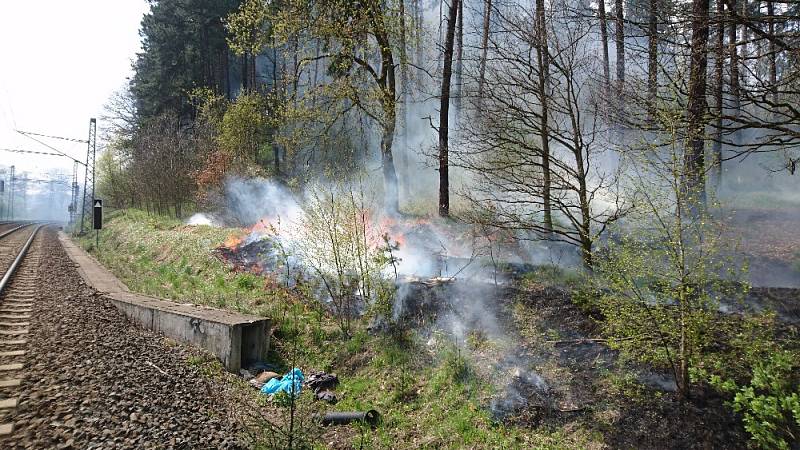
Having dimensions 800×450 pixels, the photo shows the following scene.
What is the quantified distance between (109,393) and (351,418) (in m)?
2.87

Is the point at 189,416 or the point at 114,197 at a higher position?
the point at 114,197

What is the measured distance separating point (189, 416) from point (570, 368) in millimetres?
4634

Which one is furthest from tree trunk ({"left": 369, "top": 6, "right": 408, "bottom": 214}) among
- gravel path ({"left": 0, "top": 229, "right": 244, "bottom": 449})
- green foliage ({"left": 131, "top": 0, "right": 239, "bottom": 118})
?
green foliage ({"left": 131, "top": 0, "right": 239, "bottom": 118})

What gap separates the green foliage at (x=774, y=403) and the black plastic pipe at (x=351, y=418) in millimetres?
3783

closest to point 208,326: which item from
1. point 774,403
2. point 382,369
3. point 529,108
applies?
point 382,369

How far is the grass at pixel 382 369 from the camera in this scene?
5477 mm

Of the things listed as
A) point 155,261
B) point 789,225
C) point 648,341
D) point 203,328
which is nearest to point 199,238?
point 155,261

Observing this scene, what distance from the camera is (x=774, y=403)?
3.63 meters

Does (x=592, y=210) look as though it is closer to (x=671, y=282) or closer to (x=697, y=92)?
(x=697, y=92)

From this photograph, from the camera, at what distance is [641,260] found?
5.04 meters

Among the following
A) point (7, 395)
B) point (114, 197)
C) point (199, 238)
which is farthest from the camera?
point (114, 197)

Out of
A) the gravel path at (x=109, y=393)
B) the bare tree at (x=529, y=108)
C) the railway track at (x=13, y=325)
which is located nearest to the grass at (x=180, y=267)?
the gravel path at (x=109, y=393)

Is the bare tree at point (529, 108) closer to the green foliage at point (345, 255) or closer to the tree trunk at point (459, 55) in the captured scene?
the tree trunk at point (459, 55)

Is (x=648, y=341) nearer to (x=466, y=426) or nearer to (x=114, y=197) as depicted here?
(x=466, y=426)
